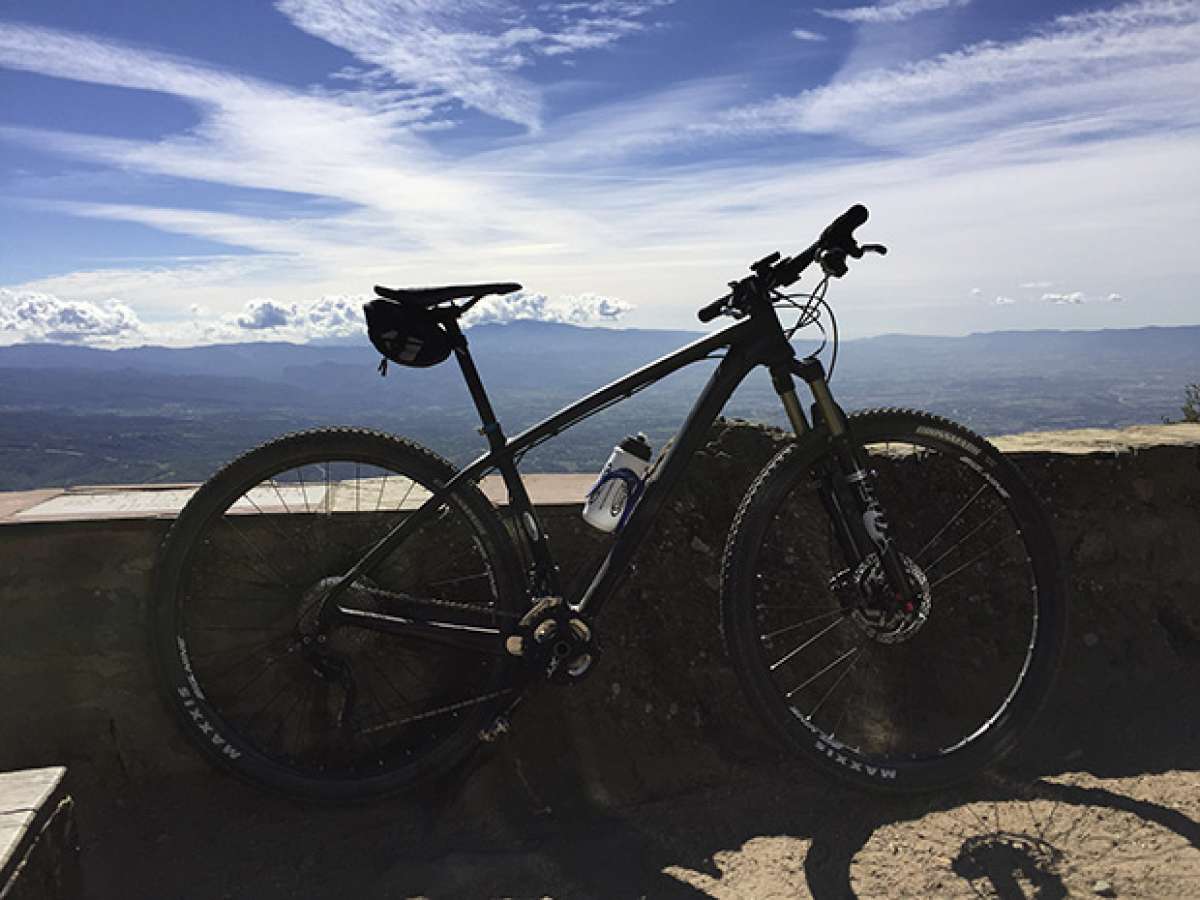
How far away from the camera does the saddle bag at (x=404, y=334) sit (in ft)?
9.85

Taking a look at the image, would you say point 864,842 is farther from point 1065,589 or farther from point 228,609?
point 228,609

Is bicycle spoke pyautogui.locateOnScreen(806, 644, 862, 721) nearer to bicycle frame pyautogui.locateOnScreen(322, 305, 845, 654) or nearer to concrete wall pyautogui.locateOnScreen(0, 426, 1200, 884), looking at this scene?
concrete wall pyautogui.locateOnScreen(0, 426, 1200, 884)

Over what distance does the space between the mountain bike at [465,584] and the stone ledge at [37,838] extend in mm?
780

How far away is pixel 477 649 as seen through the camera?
10.5 ft

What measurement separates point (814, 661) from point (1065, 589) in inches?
43.7

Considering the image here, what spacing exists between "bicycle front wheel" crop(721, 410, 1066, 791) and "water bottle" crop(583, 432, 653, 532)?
426 mm

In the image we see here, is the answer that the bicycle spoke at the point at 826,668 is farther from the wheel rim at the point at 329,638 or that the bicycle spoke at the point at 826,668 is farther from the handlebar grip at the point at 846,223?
the handlebar grip at the point at 846,223

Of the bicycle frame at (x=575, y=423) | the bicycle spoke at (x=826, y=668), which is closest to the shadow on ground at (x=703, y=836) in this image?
the bicycle spoke at (x=826, y=668)

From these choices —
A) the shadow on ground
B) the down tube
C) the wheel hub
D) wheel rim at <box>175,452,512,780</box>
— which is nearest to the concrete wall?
the shadow on ground

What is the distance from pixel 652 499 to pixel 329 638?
55.2 inches

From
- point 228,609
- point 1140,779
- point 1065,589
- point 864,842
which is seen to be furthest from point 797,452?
point 228,609

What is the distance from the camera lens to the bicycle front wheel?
313 centimetres

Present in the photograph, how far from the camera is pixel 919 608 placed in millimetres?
3084

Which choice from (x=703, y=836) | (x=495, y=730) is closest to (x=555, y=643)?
(x=495, y=730)
